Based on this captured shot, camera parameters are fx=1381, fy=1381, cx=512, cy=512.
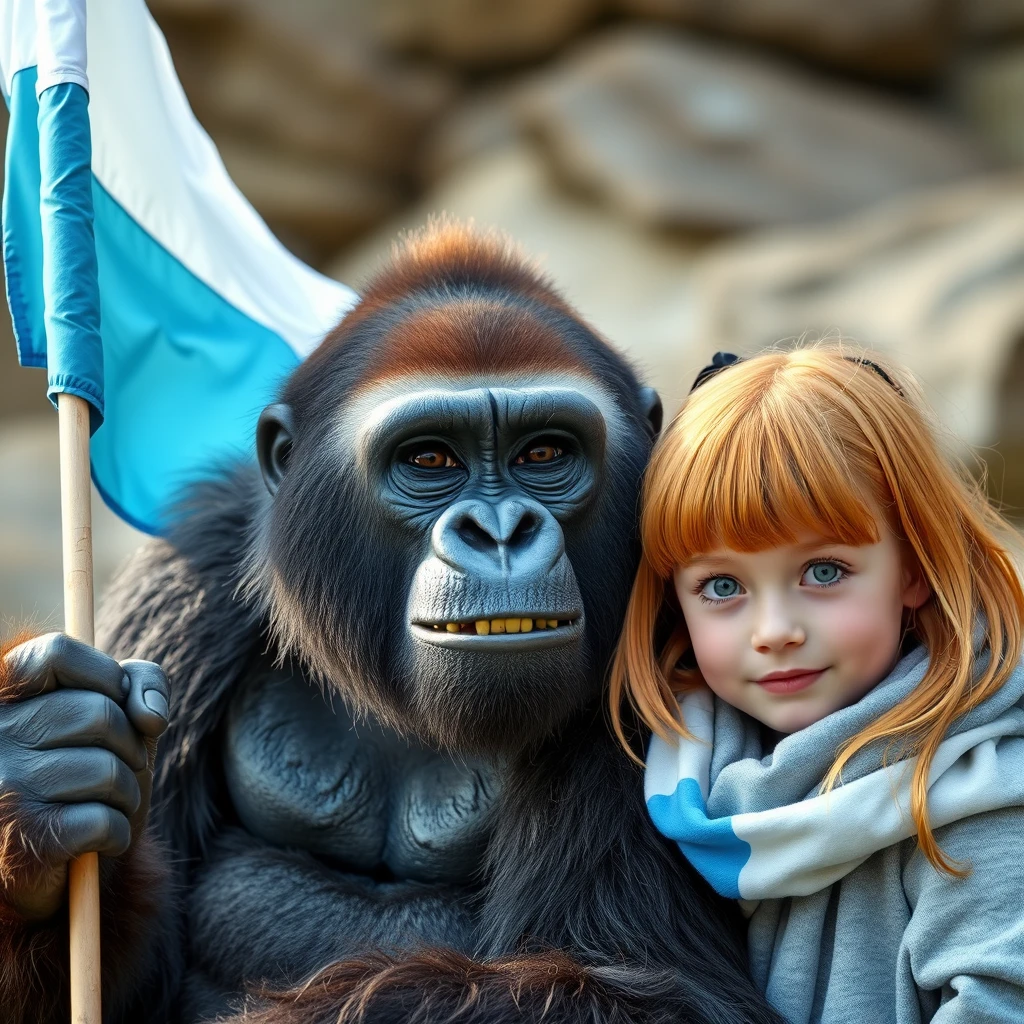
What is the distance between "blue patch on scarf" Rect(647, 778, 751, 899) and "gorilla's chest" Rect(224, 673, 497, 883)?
2.44 ft

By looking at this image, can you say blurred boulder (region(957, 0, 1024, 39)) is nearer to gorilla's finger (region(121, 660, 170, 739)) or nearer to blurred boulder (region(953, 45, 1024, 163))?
blurred boulder (region(953, 45, 1024, 163))

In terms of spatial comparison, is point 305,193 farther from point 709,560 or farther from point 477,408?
point 709,560

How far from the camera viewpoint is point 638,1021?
266 centimetres

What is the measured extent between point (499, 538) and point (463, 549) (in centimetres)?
8

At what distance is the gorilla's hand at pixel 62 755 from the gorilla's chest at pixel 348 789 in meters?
0.84

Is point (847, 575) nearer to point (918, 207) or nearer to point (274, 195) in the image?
point (918, 207)

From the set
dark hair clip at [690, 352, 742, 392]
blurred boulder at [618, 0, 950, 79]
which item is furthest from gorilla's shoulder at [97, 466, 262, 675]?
blurred boulder at [618, 0, 950, 79]

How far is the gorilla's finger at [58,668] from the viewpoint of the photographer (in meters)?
2.67

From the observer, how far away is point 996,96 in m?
11.0

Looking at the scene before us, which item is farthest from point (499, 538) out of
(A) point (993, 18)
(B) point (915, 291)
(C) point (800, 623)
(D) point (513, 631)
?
(A) point (993, 18)

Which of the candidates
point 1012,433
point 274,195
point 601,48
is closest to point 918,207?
point 1012,433

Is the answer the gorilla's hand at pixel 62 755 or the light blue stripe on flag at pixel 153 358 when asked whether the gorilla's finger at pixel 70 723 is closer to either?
the gorilla's hand at pixel 62 755

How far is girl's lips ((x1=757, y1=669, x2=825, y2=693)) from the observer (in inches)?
107

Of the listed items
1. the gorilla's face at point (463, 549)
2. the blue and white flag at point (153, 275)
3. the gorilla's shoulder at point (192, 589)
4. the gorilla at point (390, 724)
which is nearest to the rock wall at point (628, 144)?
the blue and white flag at point (153, 275)
